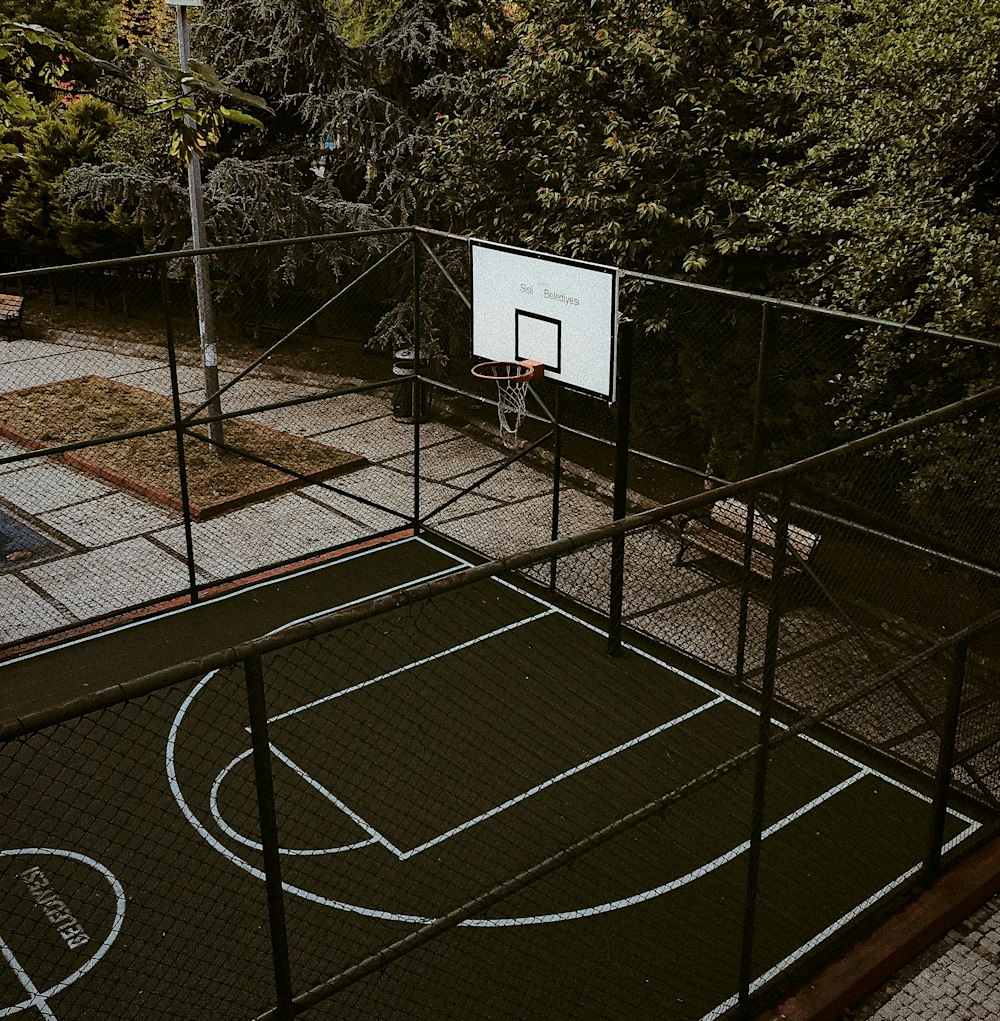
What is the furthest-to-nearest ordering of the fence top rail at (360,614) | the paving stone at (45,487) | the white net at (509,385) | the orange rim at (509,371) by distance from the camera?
1. the paving stone at (45,487)
2. the white net at (509,385)
3. the orange rim at (509,371)
4. the fence top rail at (360,614)

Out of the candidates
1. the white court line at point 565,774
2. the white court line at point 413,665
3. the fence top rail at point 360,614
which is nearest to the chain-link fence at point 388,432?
the white court line at point 413,665

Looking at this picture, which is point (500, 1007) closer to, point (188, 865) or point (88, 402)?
point (188, 865)

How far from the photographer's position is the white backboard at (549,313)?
902cm

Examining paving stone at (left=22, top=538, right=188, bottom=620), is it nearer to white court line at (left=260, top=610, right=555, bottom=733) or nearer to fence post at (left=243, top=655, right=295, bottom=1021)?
white court line at (left=260, top=610, right=555, bottom=733)

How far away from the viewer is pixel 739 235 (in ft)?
36.0

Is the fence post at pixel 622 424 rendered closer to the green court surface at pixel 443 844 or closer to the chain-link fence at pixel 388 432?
the chain-link fence at pixel 388 432

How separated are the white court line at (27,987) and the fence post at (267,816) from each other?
2287 mm

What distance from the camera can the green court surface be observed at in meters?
6.15

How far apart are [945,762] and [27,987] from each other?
505cm

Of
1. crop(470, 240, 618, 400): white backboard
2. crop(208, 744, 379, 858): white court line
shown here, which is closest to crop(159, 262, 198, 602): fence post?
crop(208, 744, 379, 858): white court line

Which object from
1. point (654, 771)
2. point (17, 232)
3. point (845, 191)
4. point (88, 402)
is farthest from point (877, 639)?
point (17, 232)

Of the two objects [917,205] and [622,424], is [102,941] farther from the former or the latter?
[917,205]

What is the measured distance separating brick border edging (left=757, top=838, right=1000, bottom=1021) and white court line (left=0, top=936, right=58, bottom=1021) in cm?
367

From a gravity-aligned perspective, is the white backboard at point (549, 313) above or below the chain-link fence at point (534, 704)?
above
